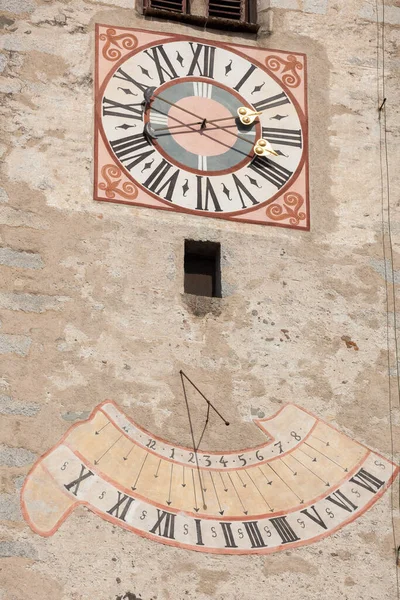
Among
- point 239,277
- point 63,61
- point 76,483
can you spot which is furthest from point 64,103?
point 76,483

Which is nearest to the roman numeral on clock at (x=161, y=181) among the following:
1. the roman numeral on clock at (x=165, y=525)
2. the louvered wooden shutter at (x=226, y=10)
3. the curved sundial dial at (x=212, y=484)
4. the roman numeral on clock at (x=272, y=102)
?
the roman numeral on clock at (x=272, y=102)

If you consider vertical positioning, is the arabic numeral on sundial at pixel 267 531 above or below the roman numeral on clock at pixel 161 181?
below

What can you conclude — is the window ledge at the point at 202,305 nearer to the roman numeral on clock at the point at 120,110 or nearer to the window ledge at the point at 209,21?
the roman numeral on clock at the point at 120,110

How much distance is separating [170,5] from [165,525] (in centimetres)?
390

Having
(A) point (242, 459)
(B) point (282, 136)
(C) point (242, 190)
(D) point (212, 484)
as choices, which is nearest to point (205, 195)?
(C) point (242, 190)

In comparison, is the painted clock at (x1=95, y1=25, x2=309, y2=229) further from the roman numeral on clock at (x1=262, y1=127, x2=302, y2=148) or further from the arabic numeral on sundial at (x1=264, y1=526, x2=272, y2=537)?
the arabic numeral on sundial at (x1=264, y1=526, x2=272, y2=537)

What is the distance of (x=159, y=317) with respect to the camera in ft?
42.9

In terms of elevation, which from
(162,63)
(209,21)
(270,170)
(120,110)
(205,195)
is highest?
(209,21)

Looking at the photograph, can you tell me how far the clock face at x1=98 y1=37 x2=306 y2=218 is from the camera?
44.8 ft

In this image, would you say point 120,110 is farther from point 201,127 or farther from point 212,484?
point 212,484

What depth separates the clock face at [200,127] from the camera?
13.6 metres

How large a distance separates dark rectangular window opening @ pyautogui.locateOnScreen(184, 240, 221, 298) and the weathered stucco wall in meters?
0.09

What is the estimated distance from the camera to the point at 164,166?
1370 centimetres

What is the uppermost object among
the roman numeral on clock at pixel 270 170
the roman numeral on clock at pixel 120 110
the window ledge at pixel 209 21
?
the window ledge at pixel 209 21
